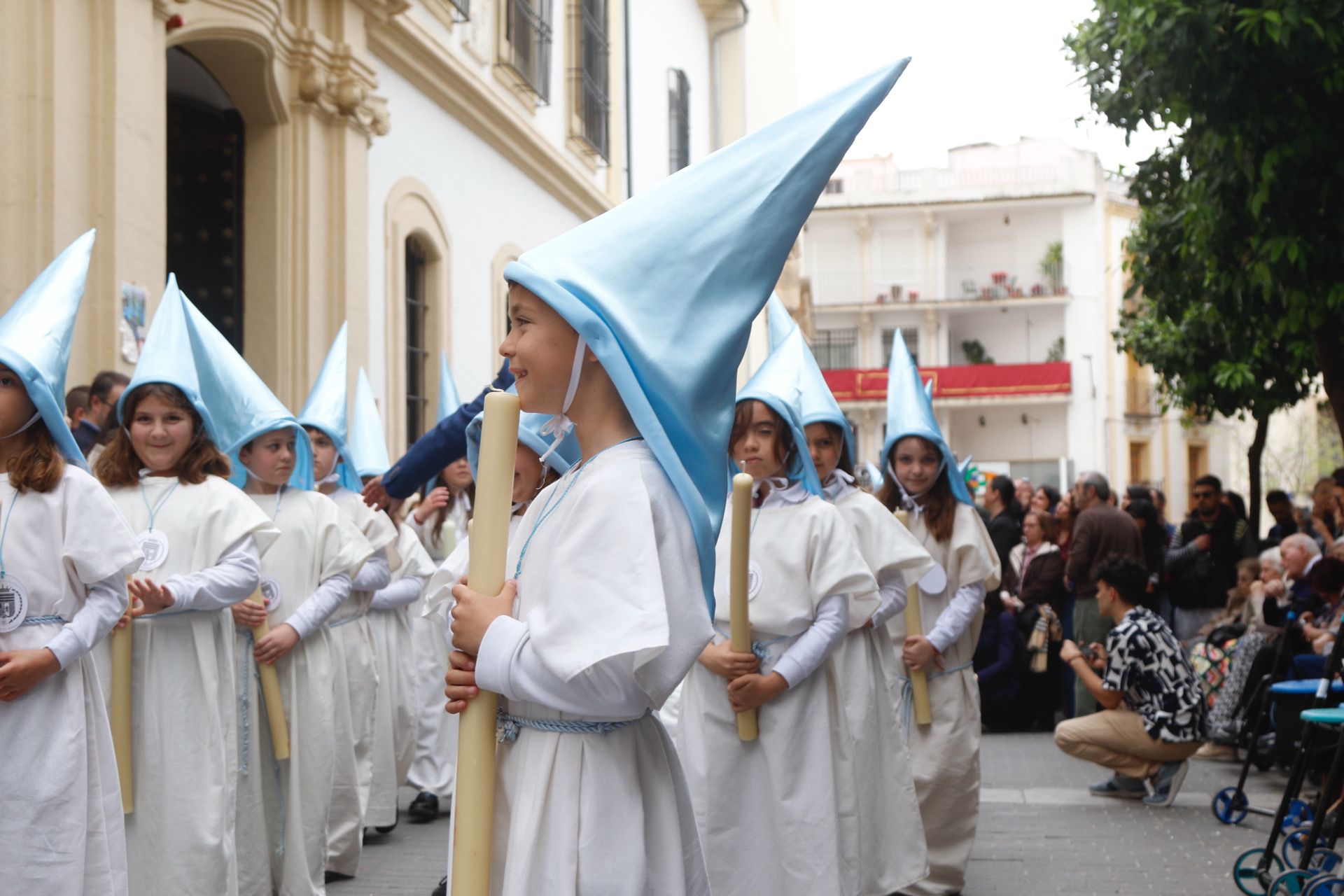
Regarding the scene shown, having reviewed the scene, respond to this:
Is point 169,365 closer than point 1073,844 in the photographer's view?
Yes

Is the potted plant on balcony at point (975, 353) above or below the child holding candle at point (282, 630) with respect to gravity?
above

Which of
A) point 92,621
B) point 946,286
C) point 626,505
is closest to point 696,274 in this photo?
point 626,505

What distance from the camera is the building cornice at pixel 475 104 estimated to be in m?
12.5

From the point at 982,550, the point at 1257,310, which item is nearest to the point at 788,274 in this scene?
the point at 1257,310

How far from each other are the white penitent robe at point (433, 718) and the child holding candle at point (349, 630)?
0.84 m

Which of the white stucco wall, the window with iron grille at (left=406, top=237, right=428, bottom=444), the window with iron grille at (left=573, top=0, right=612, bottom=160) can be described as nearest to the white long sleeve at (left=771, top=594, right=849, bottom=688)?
the white stucco wall

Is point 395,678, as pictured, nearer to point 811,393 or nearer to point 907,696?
point 907,696

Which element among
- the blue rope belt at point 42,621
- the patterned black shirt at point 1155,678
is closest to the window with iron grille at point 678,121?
the patterned black shirt at point 1155,678

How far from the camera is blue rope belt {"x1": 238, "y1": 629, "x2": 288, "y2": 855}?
5637 millimetres

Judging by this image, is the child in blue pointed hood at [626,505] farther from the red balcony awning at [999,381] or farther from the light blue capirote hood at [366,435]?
the red balcony awning at [999,381]

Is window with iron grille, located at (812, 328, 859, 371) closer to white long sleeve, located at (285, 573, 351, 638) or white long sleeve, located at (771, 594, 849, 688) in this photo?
white long sleeve, located at (285, 573, 351, 638)

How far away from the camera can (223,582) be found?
5.08 m

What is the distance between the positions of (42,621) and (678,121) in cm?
2122

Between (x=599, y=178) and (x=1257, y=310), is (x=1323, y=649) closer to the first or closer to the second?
(x=1257, y=310)
